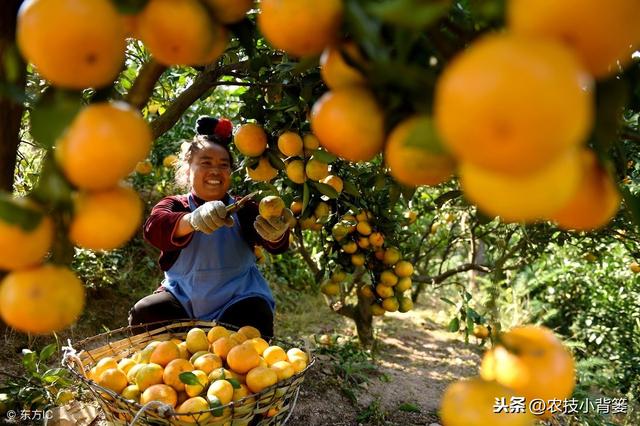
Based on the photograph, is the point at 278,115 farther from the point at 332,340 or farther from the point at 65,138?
the point at 332,340

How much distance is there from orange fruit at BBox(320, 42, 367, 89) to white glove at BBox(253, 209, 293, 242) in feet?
4.52

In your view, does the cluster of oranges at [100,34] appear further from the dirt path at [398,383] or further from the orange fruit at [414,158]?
the dirt path at [398,383]

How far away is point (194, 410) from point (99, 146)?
1.23m

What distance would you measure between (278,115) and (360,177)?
822 millimetres

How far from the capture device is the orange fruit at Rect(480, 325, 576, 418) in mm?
586

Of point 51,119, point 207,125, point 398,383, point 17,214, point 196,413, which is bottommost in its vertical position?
point 398,383

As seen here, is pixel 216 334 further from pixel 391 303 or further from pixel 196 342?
pixel 391 303

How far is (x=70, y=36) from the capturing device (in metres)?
0.52

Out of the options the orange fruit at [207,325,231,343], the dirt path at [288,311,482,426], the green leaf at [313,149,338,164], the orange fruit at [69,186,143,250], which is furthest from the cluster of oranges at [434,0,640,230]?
the dirt path at [288,311,482,426]

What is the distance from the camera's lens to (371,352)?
152 inches

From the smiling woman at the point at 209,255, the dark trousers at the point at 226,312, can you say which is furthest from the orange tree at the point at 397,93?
the dark trousers at the point at 226,312

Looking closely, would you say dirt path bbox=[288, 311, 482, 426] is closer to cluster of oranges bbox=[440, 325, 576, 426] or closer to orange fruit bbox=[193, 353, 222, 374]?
orange fruit bbox=[193, 353, 222, 374]

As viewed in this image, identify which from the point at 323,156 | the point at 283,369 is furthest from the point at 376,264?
the point at 323,156

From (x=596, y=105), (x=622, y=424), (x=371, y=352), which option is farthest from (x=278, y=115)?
(x=622, y=424)
